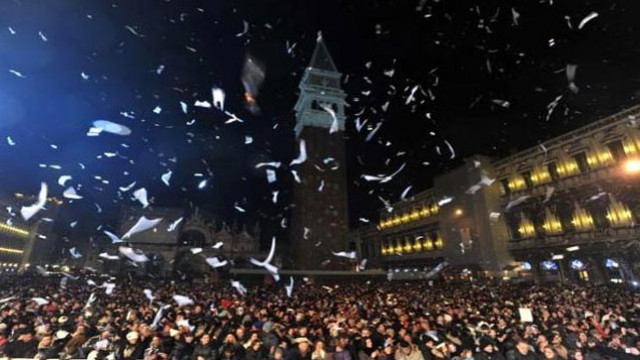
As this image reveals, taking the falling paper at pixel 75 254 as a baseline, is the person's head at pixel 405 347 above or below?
below

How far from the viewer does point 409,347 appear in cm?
846

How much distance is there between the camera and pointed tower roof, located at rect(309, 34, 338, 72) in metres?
53.2

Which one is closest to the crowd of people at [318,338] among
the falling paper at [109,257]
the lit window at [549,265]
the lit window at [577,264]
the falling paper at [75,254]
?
the lit window at [577,264]

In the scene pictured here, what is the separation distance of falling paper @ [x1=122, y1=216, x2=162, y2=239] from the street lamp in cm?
7197

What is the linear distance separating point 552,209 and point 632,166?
7860 millimetres

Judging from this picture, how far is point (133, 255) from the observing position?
63.7 m

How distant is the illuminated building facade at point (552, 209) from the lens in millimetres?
26359

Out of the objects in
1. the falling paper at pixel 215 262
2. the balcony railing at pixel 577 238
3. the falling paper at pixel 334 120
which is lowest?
the balcony railing at pixel 577 238

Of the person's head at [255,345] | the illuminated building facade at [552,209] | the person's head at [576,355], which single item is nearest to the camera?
the person's head at [576,355]

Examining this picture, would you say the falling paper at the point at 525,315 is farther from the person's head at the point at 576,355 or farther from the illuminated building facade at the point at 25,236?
the illuminated building facade at the point at 25,236

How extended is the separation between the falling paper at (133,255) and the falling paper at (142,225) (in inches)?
116

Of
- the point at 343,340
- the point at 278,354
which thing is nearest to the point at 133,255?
the point at 278,354

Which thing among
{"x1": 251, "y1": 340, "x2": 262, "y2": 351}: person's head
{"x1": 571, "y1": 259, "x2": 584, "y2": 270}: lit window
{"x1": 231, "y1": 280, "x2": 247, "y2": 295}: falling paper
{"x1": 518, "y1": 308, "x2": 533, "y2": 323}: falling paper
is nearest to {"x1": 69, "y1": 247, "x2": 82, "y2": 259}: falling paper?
{"x1": 231, "y1": 280, "x2": 247, "y2": 295}: falling paper

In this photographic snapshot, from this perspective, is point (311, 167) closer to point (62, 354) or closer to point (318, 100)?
point (318, 100)
